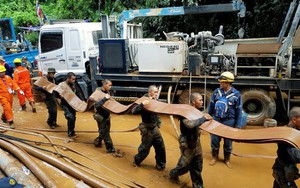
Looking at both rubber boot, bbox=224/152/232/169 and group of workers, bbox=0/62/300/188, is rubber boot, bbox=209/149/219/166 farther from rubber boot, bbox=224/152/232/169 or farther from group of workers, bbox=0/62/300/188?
rubber boot, bbox=224/152/232/169

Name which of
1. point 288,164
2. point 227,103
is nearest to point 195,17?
point 227,103

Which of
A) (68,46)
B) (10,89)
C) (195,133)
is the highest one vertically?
(68,46)

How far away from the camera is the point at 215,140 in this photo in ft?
16.5

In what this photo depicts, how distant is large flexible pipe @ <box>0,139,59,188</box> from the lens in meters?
3.39

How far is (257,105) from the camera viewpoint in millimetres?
6816

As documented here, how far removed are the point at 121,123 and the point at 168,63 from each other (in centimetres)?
202

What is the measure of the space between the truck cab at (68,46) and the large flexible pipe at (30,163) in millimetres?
4278

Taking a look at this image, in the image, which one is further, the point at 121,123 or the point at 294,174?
the point at 121,123

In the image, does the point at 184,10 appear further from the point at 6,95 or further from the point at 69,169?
the point at 69,169

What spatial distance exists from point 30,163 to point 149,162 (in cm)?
219

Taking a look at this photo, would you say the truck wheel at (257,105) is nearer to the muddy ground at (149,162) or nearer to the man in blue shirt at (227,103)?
the muddy ground at (149,162)

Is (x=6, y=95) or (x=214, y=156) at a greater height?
(x=6, y=95)

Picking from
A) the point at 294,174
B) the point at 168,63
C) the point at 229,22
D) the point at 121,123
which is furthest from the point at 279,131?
the point at 229,22

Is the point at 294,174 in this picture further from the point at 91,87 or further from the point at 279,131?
the point at 91,87
